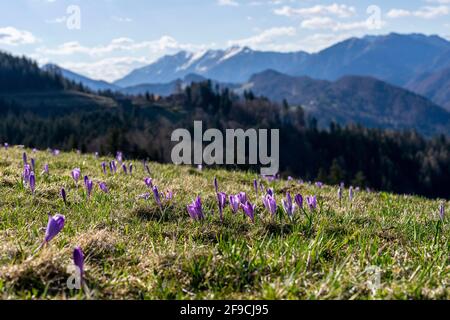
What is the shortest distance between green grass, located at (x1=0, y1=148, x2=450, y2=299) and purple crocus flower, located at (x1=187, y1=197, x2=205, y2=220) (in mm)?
90

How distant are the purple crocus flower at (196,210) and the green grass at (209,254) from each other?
90 mm

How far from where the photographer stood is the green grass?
3475 mm

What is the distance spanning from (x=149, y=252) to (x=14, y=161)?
7385 millimetres

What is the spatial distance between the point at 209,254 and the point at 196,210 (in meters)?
1.26

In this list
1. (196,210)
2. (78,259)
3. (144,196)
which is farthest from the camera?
(144,196)

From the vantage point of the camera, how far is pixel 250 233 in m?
5.04

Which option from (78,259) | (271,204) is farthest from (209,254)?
(271,204)

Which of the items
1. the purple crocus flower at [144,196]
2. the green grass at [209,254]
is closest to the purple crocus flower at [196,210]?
the green grass at [209,254]

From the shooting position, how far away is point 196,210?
5270mm

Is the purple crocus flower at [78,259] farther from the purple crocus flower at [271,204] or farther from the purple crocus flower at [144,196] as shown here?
the purple crocus flower at [144,196]

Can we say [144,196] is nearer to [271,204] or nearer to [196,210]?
[196,210]

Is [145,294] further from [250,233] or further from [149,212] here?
[149,212]

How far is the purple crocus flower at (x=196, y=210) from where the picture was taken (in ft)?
17.0

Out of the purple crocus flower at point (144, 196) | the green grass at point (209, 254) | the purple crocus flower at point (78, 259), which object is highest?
the purple crocus flower at point (78, 259)
